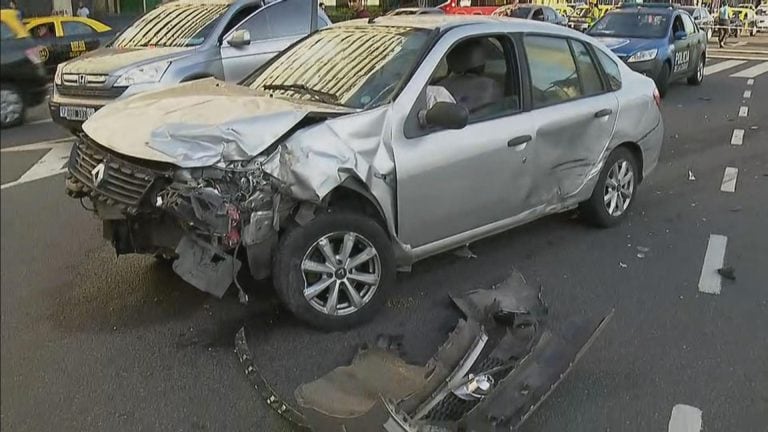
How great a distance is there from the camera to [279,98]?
459 cm

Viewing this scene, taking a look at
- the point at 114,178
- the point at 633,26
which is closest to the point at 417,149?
the point at 114,178

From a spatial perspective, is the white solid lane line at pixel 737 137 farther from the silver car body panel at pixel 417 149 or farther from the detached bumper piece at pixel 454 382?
the detached bumper piece at pixel 454 382

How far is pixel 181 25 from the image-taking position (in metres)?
9.42

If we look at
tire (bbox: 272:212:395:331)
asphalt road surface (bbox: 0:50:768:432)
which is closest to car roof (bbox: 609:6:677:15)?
asphalt road surface (bbox: 0:50:768:432)

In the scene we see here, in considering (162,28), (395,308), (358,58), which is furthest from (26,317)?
(162,28)

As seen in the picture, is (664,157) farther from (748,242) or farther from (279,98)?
(279,98)

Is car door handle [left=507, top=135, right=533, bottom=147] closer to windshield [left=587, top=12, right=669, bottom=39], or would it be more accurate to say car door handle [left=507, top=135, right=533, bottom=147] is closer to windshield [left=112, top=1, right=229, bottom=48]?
windshield [left=112, top=1, right=229, bottom=48]

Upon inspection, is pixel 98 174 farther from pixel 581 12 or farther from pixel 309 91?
pixel 581 12

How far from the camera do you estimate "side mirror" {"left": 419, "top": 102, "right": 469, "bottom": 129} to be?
4.33m

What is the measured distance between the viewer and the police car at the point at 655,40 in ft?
45.9

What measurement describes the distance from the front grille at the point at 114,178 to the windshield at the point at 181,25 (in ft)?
16.8

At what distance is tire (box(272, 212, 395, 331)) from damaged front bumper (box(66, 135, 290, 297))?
130 millimetres

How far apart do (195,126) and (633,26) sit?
1306 centimetres

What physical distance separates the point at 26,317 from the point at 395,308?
321cm
